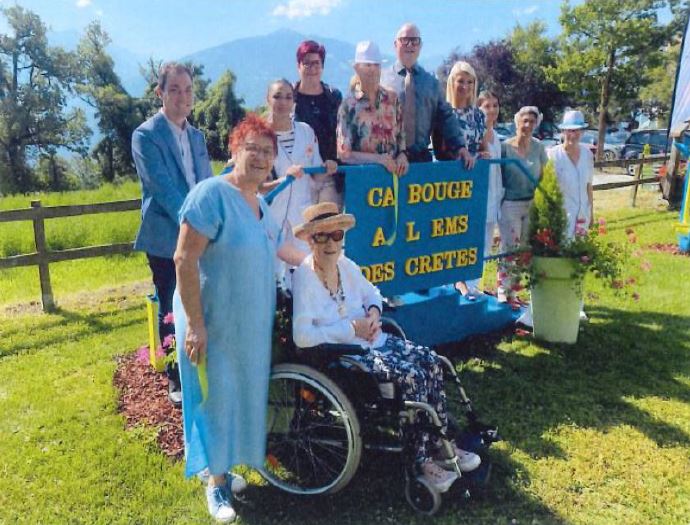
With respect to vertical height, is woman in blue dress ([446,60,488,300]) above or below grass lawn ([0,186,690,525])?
above

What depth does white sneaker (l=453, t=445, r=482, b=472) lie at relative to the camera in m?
3.09

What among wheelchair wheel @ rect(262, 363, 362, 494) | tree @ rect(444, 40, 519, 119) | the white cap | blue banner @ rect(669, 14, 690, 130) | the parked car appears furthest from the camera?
tree @ rect(444, 40, 519, 119)

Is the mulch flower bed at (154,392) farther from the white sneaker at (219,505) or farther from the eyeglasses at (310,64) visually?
the eyeglasses at (310,64)

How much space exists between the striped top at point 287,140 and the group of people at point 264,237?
12mm

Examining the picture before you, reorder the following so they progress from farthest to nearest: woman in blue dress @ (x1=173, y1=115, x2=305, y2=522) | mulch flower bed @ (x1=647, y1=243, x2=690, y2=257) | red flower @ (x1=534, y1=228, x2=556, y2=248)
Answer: mulch flower bed @ (x1=647, y1=243, x2=690, y2=257), red flower @ (x1=534, y1=228, x2=556, y2=248), woman in blue dress @ (x1=173, y1=115, x2=305, y2=522)

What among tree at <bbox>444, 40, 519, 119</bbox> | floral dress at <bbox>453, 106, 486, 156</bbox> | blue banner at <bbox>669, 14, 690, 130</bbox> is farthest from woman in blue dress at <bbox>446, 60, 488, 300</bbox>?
tree at <bbox>444, 40, 519, 119</bbox>

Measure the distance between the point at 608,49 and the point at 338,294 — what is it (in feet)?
76.2

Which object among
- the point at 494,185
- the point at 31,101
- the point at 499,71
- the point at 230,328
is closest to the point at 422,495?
the point at 230,328

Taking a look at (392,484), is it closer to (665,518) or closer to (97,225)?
(665,518)

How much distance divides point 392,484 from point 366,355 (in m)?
0.71

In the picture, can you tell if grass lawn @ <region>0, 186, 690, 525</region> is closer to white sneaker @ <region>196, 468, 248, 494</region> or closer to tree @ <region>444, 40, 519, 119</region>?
white sneaker @ <region>196, 468, 248, 494</region>

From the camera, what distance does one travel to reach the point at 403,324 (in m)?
4.65

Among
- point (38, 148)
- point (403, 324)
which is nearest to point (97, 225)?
point (403, 324)

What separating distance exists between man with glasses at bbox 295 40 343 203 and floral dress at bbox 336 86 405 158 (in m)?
0.23
